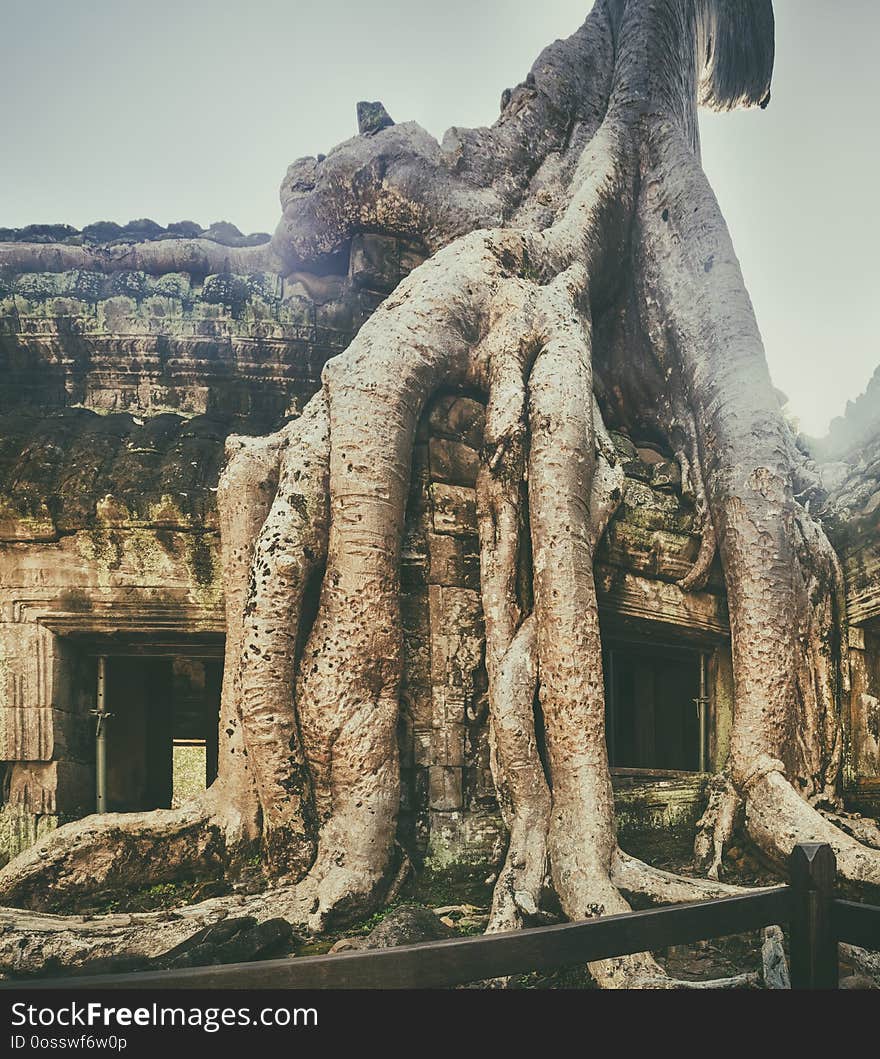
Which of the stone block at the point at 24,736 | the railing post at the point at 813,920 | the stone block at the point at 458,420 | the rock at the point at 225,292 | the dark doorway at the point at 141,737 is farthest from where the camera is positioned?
the dark doorway at the point at 141,737

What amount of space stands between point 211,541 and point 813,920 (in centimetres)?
255

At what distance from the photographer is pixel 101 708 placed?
11.7ft

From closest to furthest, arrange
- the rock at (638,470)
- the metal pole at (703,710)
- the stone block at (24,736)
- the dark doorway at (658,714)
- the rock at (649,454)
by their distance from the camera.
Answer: the stone block at (24,736) → the rock at (638,470) → the metal pole at (703,710) → the rock at (649,454) → the dark doorway at (658,714)

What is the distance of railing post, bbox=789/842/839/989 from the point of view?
1632mm

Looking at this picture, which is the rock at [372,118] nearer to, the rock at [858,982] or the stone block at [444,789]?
the stone block at [444,789]

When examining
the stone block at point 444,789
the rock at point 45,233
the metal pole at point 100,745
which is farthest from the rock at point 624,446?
the rock at point 45,233

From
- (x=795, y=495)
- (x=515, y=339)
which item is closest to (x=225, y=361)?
(x=515, y=339)

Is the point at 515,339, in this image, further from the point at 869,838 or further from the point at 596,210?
the point at 869,838

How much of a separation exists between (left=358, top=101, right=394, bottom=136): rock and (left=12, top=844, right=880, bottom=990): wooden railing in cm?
480

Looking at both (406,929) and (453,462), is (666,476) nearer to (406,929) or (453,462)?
(453,462)

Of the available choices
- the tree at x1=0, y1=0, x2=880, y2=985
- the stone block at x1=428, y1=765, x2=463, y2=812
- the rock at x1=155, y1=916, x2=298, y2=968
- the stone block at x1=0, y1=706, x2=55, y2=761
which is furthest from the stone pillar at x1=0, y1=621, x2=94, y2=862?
the stone block at x1=428, y1=765, x2=463, y2=812

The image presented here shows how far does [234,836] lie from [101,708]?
37.7 inches

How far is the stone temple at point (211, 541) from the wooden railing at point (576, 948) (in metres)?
1.59

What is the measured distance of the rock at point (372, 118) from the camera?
508 centimetres
